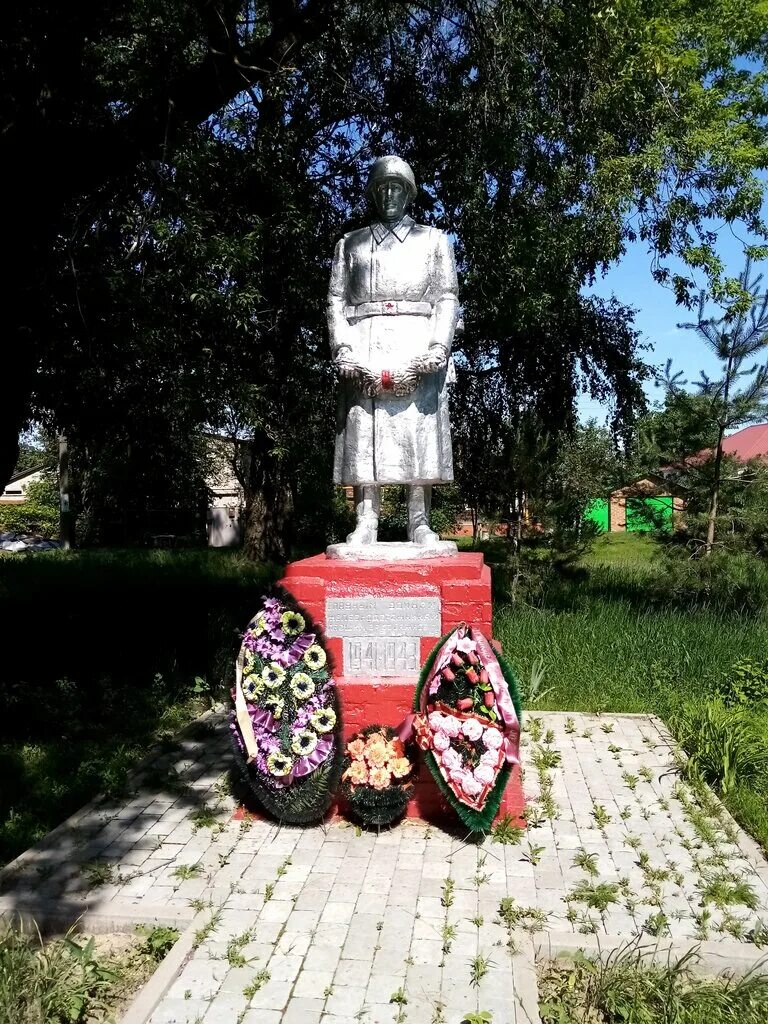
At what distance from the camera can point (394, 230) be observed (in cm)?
434

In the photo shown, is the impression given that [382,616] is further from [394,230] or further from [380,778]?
[394,230]

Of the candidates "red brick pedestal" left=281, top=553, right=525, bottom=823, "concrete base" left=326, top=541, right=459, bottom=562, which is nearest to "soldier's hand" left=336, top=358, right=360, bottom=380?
"concrete base" left=326, top=541, right=459, bottom=562

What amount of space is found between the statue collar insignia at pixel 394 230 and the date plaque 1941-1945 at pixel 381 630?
1.88 m

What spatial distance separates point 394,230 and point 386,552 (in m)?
1.70

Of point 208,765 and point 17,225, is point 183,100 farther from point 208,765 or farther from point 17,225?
point 208,765

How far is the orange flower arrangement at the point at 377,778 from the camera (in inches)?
145

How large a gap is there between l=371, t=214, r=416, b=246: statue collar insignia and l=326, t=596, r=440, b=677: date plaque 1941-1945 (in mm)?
1885

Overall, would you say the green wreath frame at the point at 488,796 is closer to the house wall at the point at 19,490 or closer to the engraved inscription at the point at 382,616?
the engraved inscription at the point at 382,616

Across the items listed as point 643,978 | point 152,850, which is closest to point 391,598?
point 152,850

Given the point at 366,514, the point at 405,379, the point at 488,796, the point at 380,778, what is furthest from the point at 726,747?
the point at 405,379

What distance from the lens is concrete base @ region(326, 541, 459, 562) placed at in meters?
4.14

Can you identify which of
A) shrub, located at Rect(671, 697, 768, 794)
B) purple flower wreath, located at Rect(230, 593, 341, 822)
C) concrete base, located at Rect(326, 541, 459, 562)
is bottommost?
shrub, located at Rect(671, 697, 768, 794)

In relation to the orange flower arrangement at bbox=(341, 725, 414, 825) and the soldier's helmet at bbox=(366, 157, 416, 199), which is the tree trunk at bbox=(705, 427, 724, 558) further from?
the orange flower arrangement at bbox=(341, 725, 414, 825)

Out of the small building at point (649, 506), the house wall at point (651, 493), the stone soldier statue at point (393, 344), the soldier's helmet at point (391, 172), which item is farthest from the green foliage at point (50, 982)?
the house wall at point (651, 493)
